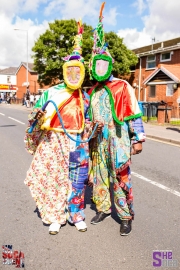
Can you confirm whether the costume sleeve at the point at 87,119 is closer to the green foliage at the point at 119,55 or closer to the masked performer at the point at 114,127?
the masked performer at the point at 114,127

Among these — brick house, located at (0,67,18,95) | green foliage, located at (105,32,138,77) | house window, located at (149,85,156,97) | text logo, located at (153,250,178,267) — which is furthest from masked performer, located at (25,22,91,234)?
brick house, located at (0,67,18,95)

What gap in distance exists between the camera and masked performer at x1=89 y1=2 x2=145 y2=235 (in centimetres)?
307

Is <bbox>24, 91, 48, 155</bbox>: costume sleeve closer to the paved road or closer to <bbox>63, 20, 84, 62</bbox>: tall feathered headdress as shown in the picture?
<bbox>63, 20, 84, 62</bbox>: tall feathered headdress

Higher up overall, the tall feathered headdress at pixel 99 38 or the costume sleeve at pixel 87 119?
the tall feathered headdress at pixel 99 38

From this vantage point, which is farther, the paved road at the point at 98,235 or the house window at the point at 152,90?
the house window at the point at 152,90

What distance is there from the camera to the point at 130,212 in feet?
10.8

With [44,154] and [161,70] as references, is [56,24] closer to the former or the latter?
[161,70]

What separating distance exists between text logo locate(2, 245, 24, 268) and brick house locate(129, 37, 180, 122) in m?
13.9

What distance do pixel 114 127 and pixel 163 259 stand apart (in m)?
1.37

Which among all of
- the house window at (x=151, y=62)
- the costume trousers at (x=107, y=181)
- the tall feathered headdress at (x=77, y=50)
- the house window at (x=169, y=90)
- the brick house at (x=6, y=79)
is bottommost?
the costume trousers at (x=107, y=181)

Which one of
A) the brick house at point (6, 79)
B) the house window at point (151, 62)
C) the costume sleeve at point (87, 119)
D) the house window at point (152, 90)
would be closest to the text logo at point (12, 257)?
the costume sleeve at point (87, 119)

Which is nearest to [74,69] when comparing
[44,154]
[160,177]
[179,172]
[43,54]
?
[44,154]

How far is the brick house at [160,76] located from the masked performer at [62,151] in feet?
43.3

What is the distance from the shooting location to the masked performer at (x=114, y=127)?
3.07 m
